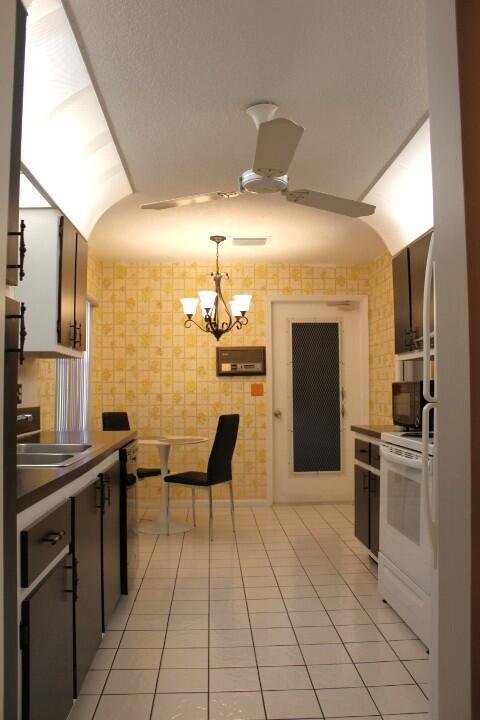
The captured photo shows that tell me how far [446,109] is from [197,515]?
4692mm

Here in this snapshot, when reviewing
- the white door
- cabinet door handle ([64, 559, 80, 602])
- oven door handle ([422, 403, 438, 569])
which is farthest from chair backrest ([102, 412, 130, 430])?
oven door handle ([422, 403, 438, 569])

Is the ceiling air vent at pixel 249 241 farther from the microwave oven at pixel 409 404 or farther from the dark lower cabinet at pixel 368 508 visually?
the dark lower cabinet at pixel 368 508

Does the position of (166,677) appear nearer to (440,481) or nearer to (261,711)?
(261,711)

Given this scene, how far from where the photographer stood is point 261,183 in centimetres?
256

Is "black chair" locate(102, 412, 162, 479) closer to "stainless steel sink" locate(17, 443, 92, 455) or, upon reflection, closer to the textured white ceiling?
the textured white ceiling

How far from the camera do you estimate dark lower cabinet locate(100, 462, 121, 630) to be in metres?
2.61

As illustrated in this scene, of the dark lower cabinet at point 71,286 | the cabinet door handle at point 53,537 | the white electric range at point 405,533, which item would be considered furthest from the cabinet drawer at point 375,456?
the cabinet door handle at point 53,537

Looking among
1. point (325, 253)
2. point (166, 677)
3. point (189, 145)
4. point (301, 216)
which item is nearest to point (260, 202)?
point (301, 216)

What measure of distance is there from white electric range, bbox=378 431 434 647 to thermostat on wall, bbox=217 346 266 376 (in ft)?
8.81

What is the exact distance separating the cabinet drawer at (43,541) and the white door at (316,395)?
419 centimetres

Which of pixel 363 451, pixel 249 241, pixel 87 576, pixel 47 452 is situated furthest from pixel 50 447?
pixel 249 241

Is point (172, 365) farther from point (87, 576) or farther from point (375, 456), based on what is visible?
point (87, 576)

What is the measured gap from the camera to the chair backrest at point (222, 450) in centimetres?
463

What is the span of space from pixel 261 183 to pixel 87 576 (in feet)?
5.90
